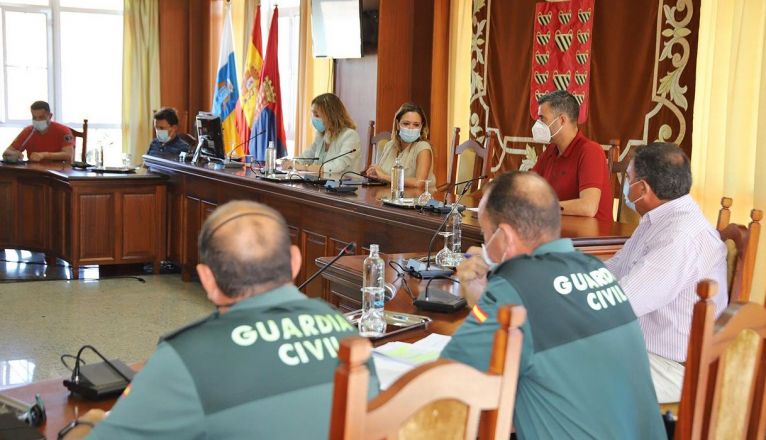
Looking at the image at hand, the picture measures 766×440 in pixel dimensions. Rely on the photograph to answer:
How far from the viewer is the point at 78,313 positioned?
16.6ft

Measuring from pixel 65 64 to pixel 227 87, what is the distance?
6.49 ft

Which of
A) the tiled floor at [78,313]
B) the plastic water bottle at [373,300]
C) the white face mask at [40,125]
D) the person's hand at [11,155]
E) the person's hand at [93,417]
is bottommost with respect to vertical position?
the tiled floor at [78,313]

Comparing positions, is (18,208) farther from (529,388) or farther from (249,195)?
(529,388)

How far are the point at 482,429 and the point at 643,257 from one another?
4.22 ft

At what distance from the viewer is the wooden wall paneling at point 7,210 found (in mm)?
6469

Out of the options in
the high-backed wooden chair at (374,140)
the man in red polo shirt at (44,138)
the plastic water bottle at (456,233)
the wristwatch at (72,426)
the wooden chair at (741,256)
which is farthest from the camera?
the man in red polo shirt at (44,138)

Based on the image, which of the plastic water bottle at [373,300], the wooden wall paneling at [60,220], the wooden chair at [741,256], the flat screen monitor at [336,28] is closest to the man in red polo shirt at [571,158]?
the wooden chair at [741,256]

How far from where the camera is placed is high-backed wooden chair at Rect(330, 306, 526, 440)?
0.94 meters

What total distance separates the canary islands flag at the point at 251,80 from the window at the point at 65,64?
5.41 ft

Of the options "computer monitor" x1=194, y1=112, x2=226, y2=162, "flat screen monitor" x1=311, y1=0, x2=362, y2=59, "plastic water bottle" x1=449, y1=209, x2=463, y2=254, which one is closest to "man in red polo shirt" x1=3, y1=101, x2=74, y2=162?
"computer monitor" x1=194, y1=112, x2=226, y2=162

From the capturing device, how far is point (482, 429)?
1.18 metres

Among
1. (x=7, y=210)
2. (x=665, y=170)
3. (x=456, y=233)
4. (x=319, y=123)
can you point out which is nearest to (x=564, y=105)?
(x=456, y=233)

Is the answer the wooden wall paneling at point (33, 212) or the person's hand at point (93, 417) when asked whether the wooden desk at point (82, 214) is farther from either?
the person's hand at point (93, 417)

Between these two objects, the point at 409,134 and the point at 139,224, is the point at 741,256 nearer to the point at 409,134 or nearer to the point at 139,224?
the point at 409,134
